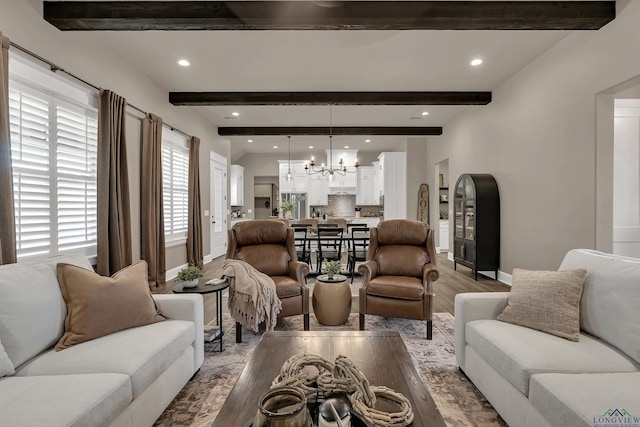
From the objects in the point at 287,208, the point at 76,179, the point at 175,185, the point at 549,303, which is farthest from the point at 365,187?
the point at 549,303

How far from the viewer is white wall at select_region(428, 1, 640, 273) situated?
317cm

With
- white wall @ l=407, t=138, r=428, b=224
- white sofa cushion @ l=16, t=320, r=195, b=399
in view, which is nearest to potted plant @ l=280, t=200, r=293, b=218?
white wall @ l=407, t=138, r=428, b=224

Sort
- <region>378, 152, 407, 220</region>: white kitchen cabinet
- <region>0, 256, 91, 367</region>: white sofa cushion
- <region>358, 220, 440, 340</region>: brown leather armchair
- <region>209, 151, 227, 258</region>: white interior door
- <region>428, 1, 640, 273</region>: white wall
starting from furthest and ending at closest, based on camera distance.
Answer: <region>378, 152, 407, 220</region>: white kitchen cabinet, <region>209, 151, 227, 258</region>: white interior door, <region>428, 1, 640, 273</region>: white wall, <region>358, 220, 440, 340</region>: brown leather armchair, <region>0, 256, 91, 367</region>: white sofa cushion

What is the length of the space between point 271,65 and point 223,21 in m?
1.35

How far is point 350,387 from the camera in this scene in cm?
115

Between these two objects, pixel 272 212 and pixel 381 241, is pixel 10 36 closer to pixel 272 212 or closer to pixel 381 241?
pixel 381 241

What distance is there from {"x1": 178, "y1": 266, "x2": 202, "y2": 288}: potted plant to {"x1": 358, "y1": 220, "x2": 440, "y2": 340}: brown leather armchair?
150 centimetres

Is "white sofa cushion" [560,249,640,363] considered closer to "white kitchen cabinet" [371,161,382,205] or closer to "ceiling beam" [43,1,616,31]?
"ceiling beam" [43,1,616,31]

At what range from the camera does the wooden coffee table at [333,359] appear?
1.19m

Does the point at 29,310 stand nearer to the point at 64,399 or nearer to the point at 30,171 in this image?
the point at 64,399

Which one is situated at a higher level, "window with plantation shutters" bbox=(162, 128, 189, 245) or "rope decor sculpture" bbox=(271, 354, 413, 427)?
"window with plantation shutters" bbox=(162, 128, 189, 245)

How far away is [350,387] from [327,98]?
4.79 m

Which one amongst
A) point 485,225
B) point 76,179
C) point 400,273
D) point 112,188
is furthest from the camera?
point 485,225

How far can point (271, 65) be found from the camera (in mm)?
4262
